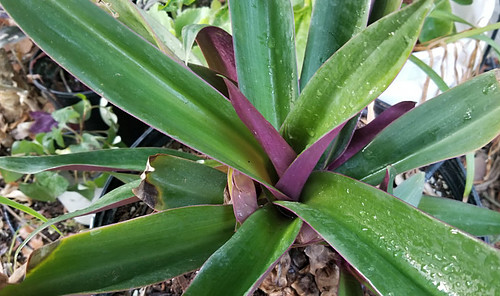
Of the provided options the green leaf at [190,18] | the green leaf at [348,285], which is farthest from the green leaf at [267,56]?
the green leaf at [190,18]

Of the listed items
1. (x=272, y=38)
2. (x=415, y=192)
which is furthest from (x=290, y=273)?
(x=272, y=38)

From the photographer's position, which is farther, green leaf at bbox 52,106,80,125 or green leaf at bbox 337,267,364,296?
green leaf at bbox 52,106,80,125

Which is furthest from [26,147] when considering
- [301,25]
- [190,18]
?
[301,25]

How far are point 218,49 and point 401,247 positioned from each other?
0.35m

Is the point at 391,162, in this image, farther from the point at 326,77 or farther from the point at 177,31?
→ the point at 177,31

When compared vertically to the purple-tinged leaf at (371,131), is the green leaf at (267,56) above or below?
above

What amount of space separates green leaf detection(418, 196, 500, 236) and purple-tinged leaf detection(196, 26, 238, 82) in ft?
1.04

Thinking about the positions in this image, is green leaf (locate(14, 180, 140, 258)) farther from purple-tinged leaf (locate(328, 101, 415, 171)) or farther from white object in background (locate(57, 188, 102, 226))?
white object in background (locate(57, 188, 102, 226))

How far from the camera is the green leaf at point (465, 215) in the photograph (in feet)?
1.68

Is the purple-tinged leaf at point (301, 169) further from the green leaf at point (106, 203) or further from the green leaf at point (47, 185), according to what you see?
the green leaf at point (47, 185)

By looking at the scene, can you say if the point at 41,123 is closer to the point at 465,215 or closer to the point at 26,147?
the point at 26,147

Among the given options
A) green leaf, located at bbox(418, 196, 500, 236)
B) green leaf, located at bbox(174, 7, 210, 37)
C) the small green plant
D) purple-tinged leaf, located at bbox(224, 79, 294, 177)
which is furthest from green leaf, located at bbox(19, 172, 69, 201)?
green leaf, located at bbox(418, 196, 500, 236)

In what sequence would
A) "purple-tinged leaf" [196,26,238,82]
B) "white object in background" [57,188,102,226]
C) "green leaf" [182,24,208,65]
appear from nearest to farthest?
"green leaf" [182,24,208,65], "purple-tinged leaf" [196,26,238,82], "white object in background" [57,188,102,226]

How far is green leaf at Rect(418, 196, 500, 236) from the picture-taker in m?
0.51
